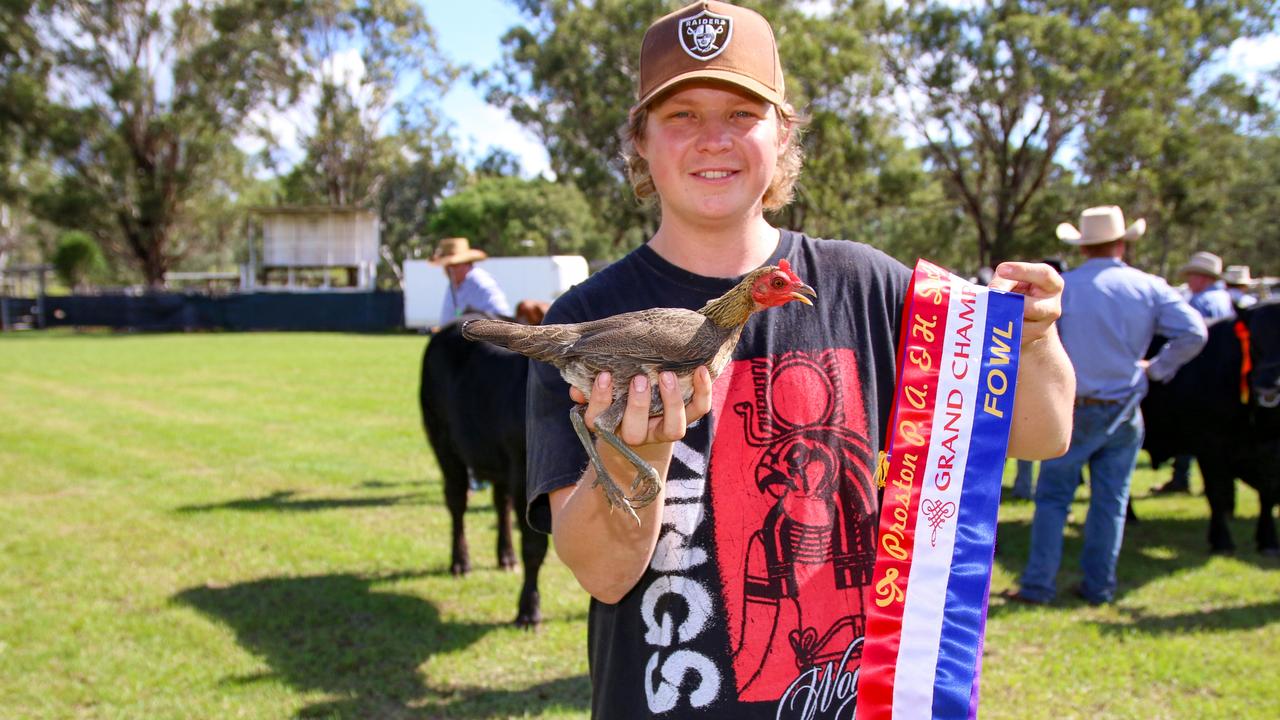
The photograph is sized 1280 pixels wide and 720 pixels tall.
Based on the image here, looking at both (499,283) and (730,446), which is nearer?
(730,446)

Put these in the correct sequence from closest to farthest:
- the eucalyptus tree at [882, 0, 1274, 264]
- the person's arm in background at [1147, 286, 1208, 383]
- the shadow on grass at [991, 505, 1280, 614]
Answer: the person's arm in background at [1147, 286, 1208, 383]
the shadow on grass at [991, 505, 1280, 614]
the eucalyptus tree at [882, 0, 1274, 264]

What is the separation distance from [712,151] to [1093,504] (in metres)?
6.18

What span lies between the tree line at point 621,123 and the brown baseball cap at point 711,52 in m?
21.5

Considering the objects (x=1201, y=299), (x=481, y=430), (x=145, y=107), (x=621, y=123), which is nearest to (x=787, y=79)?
(x=621, y=123)

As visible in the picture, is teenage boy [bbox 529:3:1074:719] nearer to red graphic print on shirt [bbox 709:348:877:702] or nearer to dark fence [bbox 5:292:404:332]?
red graphic print on shirt [bbox 709:348:877:702]

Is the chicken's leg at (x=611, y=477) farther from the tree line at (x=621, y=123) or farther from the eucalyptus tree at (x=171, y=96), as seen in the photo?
the eucalyptus tree at (x=171, y=96)

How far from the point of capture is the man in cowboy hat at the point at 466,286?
9.20m

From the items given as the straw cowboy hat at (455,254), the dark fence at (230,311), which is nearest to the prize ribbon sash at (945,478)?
the straw cowboy hat at (455,254)

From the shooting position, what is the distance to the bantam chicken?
2062 millimetres

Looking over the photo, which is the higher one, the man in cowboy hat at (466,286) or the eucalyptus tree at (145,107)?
the eucalyptus tree at (145,107)

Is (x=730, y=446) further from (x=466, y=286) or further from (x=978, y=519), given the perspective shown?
(x=466, y=286)

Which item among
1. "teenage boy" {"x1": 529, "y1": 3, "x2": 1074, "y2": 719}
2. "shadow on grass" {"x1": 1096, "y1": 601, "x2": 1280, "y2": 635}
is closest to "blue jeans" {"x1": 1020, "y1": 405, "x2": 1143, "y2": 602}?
"shadow on grass" {"x1": 1096, "y1": 601, "x2": 1280, "y2": 635}

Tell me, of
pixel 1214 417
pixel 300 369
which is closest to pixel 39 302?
pixel 300 369

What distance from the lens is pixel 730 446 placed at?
7.47ft
